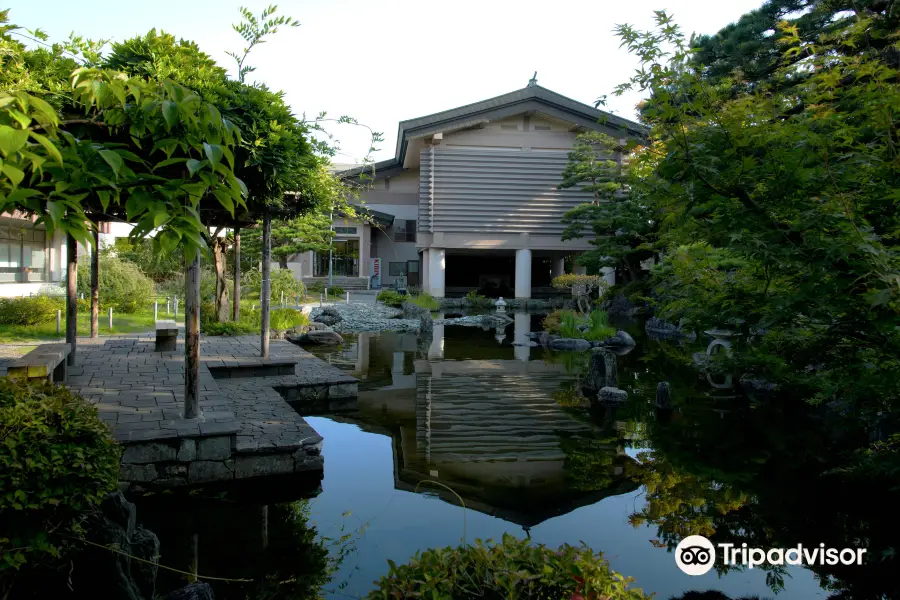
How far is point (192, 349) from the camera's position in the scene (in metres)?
6.32

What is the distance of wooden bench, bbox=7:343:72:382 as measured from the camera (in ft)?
20.6

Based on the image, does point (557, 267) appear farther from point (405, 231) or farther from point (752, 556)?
point (752, 556)

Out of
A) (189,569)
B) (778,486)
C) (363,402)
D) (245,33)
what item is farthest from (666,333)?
(189,569)

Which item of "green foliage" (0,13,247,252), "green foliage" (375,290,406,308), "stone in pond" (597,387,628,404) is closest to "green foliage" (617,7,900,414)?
"green foliage" (0,13,247,252)

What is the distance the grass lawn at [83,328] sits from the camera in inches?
487

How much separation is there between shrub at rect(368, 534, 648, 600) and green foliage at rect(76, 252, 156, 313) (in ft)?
58.7

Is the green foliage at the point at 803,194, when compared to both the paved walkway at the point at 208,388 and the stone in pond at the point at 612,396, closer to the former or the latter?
the paved walkway at the point at 208,388

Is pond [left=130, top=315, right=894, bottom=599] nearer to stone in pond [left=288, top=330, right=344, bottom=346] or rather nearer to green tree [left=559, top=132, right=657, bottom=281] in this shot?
stone in pond [left=288, top=330, right=344, bottom=346]

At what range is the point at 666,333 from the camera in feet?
59.6

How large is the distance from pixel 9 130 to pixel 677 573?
437 centimetres

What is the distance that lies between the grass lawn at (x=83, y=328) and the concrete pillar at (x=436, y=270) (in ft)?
35.1

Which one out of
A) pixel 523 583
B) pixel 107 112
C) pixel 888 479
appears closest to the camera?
pixel 523 583

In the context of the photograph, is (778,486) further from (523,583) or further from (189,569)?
(189,569)

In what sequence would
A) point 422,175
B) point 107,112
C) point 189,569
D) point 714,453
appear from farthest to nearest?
point 422,175, point 714,453, point 189,569, point 107,112
